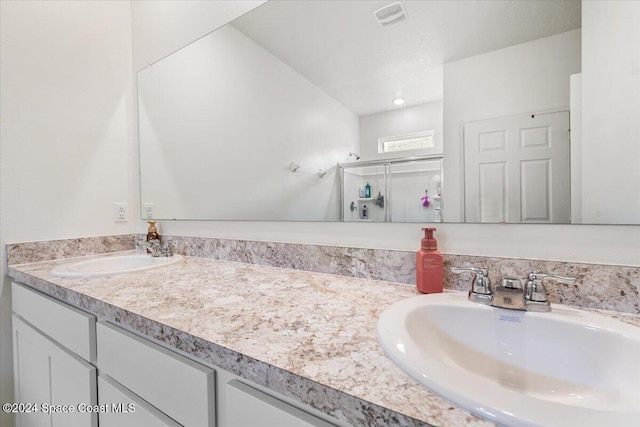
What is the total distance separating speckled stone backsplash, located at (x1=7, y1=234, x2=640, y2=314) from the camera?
1.94 ft

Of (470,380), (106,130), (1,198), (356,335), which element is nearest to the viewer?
(470,380)

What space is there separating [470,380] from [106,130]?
184 centimetres

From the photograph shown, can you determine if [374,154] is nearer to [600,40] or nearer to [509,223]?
[509,223]

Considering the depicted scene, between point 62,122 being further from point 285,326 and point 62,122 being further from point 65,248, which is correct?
point 285,326

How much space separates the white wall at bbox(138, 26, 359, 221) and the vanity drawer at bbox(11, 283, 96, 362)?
604 millimetres

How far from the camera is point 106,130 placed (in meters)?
1.48

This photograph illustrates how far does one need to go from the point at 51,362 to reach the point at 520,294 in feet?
4.39

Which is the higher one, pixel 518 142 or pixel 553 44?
pixel 553 44

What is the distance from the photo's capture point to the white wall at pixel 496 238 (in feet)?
1.98

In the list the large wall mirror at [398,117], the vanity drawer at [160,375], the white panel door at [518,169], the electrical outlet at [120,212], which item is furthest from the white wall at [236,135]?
the vanity drawer at [160,375]

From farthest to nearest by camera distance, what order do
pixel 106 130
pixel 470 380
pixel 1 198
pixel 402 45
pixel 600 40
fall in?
pixel 106 130 < pixel 1 198 < pixel 402 45 < pixel 600 40 < pixel 470 380

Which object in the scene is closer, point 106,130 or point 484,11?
point 484,11

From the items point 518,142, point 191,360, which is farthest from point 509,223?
point 191,360

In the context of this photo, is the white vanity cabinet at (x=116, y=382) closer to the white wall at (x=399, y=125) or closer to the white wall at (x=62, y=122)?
the white wall at (x=62, y=122)
